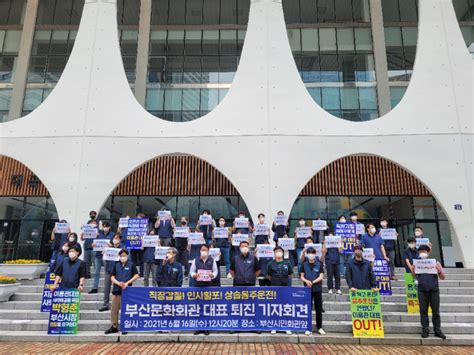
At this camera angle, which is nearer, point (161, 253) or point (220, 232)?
point (161, 253)

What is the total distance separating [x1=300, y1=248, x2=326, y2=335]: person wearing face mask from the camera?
746 centimetres

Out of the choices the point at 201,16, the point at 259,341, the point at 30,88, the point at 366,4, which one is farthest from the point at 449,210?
the point at 30,88

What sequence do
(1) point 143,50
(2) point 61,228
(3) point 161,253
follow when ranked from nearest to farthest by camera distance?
(3) point 161,253 → (2) point 61,228 → (1) point 143,50

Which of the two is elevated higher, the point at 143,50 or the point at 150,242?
the point at 143,50

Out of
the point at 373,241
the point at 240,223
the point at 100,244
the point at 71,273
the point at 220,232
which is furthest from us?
the point at 240,223

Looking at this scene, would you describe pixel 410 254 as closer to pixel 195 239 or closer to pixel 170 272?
pixel 195 239

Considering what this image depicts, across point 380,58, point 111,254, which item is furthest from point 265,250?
point 380,58

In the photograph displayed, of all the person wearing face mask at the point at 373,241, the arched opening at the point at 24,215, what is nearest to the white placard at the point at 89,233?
the person wearing face mask at the point at 373,241

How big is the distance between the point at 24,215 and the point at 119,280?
49.3 ft

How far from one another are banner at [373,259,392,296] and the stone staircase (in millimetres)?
181

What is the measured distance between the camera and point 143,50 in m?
→ 22.7

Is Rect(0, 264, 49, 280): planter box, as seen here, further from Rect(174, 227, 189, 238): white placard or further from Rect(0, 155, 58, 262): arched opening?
Rect(0, 155, 58, 262): arched opening

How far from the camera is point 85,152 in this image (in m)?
14.4

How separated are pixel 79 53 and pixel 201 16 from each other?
436 inches
